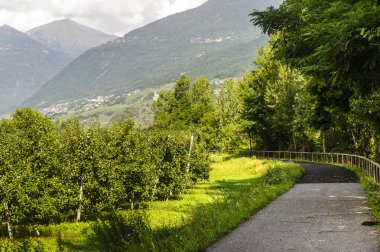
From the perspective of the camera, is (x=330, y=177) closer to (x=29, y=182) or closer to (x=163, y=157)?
(x=163, y=157)

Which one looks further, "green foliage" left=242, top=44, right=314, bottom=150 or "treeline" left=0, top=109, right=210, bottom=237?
"green foliage" left=242, top=44, right=314, bottom=150

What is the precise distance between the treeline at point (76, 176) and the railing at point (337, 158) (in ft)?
41.8

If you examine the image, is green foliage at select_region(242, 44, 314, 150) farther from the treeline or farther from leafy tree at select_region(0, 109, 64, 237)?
leafy tree at select_region(0, 109, 64, 237)

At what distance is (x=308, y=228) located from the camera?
→ 10578mm

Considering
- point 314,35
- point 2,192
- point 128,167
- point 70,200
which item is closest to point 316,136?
point 128,167

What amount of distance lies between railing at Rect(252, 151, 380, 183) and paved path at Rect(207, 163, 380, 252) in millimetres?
5904

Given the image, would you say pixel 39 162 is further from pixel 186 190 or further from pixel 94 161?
pixel 186 190

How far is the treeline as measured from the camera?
22609 millimetres

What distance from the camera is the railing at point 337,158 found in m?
21.2

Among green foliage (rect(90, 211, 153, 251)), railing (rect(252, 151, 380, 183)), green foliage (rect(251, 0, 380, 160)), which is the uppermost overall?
green foliage (rect(251, 0, 380, 160))

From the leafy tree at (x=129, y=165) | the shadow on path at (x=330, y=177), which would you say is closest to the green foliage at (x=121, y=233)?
the leafy tree at (x=129, y=165)

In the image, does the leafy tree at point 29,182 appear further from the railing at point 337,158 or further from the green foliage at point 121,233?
the railing at point 337,158

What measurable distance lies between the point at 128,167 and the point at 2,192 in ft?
24.2

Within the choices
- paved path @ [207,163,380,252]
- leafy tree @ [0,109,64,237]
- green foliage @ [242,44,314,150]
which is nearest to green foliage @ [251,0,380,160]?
paved path @ [207,163,380,252]
